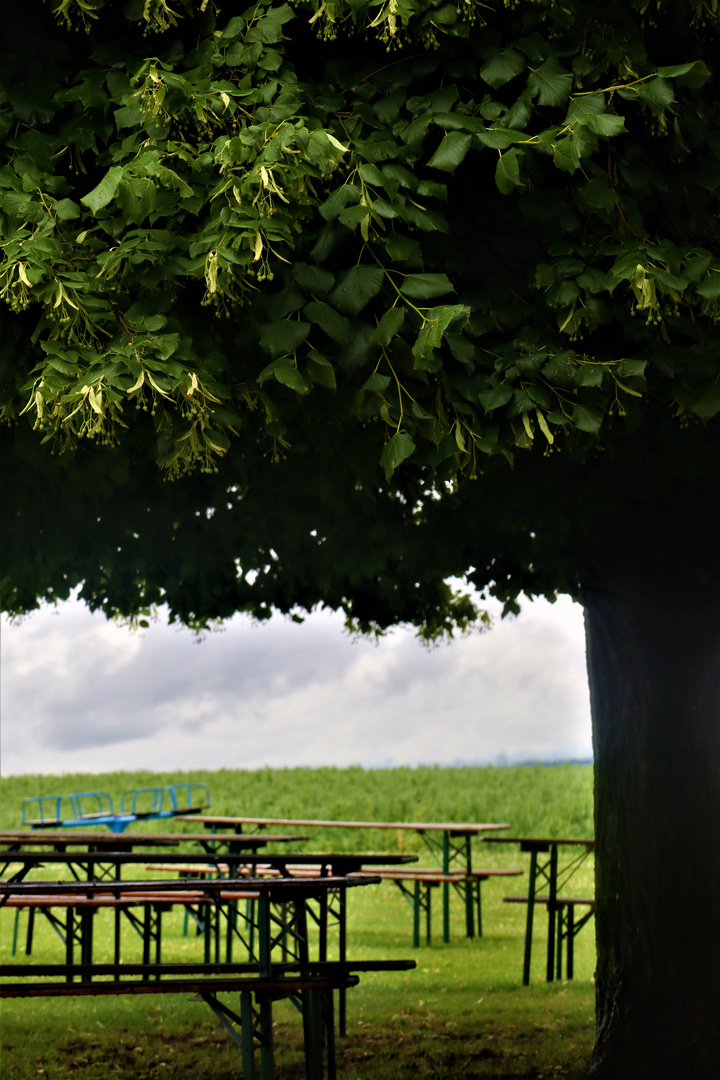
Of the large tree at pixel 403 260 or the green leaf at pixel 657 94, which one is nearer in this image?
the large tree at pixel 403 260

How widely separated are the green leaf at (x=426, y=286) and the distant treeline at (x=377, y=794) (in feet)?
56.2

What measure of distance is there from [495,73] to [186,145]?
3.93 ft

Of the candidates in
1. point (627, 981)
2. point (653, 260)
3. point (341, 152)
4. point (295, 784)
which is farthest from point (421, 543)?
point (295, 784)

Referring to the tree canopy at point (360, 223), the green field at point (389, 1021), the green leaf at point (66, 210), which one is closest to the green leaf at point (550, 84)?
the tree canopy at point (360, 223)

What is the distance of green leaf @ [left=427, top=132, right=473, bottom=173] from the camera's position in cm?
398

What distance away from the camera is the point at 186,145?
13.1 feet

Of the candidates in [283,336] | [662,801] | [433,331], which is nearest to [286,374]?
[283,336]

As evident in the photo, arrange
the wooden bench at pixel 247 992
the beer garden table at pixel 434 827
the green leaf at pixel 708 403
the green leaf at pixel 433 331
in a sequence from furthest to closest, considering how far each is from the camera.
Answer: the beer garden table at pixel 434 827, the wooden bench at pixel 247 992, the green leaf at pixel 708 403, the green leaf at pixel 433 331

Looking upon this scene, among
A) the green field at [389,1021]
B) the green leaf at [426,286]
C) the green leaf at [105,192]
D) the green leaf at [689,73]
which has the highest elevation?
the green leaf at [689,73]

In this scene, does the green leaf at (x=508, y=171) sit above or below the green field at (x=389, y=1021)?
above

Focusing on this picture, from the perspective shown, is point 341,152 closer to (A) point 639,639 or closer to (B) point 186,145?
(B) point 186,145

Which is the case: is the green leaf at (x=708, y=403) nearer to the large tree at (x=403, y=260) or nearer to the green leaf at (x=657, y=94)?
the large tree at (x=403, y=260)

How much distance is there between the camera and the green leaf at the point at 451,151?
3979mm

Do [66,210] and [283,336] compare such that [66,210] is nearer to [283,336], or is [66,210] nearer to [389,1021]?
[283,336]
